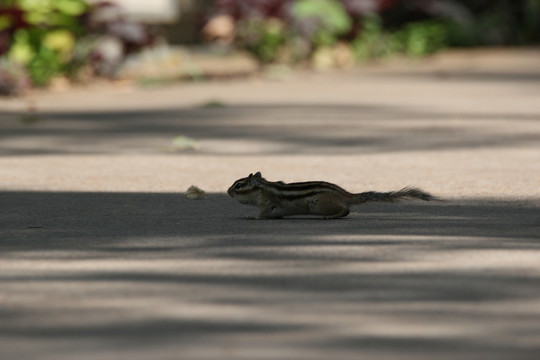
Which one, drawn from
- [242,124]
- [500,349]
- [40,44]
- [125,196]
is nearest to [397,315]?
[500,349]

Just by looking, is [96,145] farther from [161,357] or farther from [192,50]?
[192,50]

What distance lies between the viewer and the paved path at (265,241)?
4637 millimetres

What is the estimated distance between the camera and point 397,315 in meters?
4.91

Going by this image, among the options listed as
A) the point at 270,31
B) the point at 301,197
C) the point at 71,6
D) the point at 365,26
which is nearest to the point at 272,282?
the point at 301,197

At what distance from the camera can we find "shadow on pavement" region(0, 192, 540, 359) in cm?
455

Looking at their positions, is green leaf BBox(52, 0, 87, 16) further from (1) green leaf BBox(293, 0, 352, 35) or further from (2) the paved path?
(2) the paved path

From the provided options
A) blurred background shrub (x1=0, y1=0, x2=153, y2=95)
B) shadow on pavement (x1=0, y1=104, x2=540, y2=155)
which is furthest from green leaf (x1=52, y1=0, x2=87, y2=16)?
shadow on pavement (x1=0, y1=104, x2=540, y2=155)

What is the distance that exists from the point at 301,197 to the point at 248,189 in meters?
0.31

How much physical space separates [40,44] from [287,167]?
27.1ft

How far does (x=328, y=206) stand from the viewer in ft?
23.7

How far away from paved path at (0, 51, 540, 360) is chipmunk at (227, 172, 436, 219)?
0.31 feet

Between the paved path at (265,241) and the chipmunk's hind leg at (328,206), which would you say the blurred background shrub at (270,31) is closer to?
the paved path at (265,241)

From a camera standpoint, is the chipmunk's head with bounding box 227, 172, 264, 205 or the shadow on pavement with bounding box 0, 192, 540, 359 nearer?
the shadow on pavement with bounding box 0, 192, 540, 359

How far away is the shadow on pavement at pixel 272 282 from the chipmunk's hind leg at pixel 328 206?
7 centimetres
